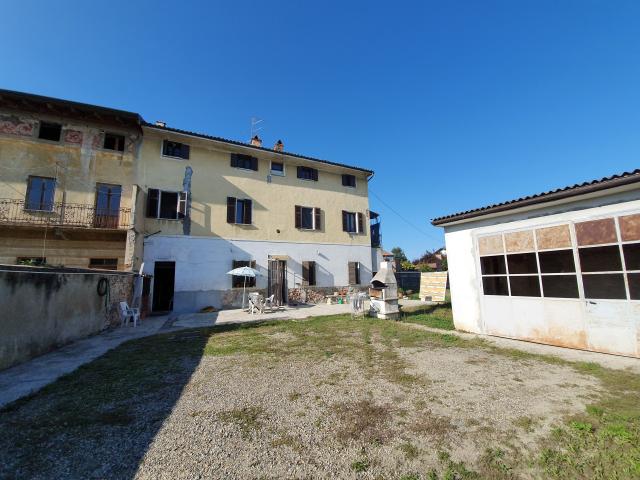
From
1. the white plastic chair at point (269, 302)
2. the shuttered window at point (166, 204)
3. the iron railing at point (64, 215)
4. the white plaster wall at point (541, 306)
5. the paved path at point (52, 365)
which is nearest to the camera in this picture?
the paved path at point (52, 365)

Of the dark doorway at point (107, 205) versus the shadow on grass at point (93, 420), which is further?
the dark doorway at point (107, 205)

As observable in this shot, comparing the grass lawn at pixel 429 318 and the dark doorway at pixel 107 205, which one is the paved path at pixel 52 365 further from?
the grass lawn at pixel 429 318

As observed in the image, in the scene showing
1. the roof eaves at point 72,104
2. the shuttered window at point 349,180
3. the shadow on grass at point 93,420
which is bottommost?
A: the shadow on grass at point 93,420

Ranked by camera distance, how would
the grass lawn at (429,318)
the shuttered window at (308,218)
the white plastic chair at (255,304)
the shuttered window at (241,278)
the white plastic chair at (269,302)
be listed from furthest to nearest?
the shuttered window at (308,218) < the shuttered window at (241,278) < the white plastic chair at (269,302) < the white plastic chair at (255,304) < the grass lawn at (429,318)

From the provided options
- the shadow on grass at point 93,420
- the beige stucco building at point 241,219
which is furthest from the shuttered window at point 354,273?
the shadow on grass at point 93,420

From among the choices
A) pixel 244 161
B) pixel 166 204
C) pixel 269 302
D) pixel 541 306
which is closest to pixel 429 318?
pixel 541 306

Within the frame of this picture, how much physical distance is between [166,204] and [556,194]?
15944 millimetres

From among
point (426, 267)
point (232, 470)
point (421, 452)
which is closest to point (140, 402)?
point (232, 470)

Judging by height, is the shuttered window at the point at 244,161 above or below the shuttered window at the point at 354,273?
above

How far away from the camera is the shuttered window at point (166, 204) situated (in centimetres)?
1463

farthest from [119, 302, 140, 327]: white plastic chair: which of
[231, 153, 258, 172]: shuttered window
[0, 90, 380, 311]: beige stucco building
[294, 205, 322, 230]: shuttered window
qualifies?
[294, 205, 322, 230]: shuttered window

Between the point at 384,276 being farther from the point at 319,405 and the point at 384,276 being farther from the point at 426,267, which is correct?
the point at 426,267

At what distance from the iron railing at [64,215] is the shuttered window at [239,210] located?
4.87 metres

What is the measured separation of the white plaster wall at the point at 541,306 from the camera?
5.25 metres
